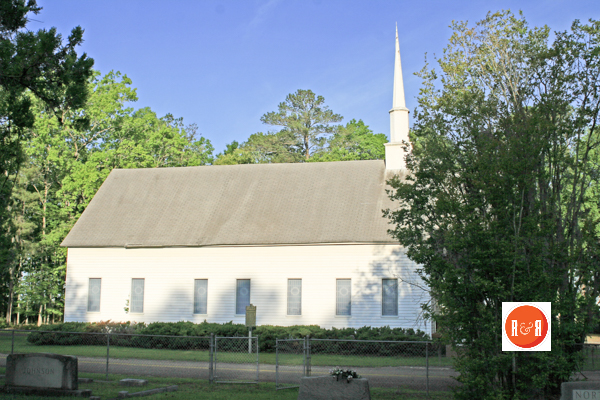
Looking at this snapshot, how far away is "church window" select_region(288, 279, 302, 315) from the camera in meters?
28.1

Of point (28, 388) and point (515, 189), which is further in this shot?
point (28, 388)

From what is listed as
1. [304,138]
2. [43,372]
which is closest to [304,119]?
[304,138]

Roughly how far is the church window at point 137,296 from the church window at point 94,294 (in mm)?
1959

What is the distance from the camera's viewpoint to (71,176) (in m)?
40.2

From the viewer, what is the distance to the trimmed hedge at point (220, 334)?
24.1 meters

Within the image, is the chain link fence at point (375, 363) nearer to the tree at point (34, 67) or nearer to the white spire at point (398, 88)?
the tree at point (34, 67)

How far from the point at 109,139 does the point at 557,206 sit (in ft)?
118

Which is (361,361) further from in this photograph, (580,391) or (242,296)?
(580,391)

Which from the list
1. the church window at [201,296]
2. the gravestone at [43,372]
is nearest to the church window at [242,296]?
the church window at [201,296]

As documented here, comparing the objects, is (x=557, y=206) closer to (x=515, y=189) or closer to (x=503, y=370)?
(x=515, y=189)

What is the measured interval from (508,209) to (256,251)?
59.0ft

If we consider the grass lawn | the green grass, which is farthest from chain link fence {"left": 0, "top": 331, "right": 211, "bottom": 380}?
the grass lawn

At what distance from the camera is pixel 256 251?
28734 millimetres

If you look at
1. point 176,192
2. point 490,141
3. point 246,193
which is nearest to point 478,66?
point 490,141
